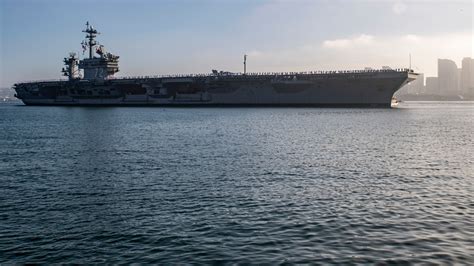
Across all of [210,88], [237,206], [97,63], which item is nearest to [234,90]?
[210,88]

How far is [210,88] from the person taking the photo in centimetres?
9381

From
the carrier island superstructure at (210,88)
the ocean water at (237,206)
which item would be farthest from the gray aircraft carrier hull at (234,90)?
the ocean water at (237,206)

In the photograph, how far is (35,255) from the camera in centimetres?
1046

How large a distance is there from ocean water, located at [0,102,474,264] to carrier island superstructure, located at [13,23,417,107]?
5358 cm

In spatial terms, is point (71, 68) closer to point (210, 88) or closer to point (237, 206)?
point (210, 88)

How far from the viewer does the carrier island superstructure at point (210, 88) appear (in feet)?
265

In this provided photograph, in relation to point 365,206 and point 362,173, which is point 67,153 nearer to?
point 362,173

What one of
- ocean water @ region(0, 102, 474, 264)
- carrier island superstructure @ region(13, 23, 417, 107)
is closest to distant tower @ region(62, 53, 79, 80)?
carrier island superstructure @ region(13, 23, 417, 107)

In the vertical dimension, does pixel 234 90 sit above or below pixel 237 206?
above

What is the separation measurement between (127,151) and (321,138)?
50.9 feet

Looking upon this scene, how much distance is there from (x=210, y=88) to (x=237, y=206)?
80178 millimetres

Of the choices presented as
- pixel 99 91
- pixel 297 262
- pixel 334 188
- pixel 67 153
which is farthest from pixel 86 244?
pixel 99 91

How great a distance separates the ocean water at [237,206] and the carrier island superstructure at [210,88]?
176 ft

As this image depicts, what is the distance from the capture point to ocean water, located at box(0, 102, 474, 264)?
419 inches
